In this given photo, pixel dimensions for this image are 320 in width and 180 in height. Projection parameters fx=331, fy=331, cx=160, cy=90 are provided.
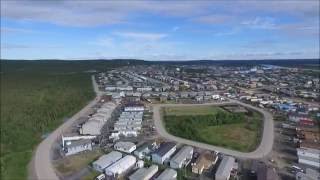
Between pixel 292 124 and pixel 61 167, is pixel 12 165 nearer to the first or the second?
pixel 61 167

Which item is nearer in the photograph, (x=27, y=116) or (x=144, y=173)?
(x=144, y=173)

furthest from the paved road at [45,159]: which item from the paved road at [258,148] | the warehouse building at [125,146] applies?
the paved road at [258,148]

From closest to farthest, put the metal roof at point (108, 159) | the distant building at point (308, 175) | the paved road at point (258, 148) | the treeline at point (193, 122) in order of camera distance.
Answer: the distant building at point (308, 175)
the metal roof at point (108, 159)
the paved road at point (258, 148)
the treeline at point (193, 122)

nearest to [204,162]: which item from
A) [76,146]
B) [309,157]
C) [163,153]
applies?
[163,153]

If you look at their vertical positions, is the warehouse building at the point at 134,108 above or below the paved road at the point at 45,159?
above

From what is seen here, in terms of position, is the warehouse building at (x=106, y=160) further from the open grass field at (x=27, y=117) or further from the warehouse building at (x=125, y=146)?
the open grass field at (x=27, y=117)

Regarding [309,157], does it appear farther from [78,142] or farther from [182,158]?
[78,142]
